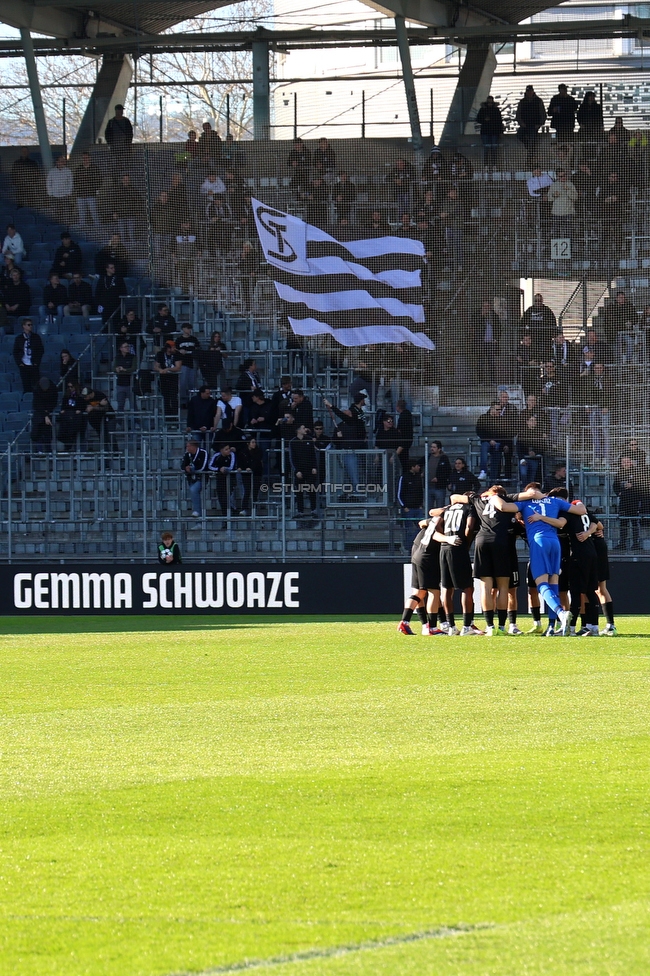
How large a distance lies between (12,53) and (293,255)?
9.88 metres

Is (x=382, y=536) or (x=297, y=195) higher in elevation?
(x=297, y=195)

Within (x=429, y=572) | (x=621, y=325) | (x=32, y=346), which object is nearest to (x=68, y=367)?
(x=32, y=346)

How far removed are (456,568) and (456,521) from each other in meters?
0.60

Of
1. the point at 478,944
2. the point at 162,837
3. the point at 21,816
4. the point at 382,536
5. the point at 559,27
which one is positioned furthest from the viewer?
the point at 559,27

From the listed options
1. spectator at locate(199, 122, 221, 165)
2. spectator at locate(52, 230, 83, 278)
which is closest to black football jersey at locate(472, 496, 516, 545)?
spectator at locate(52, 230, 83, 278)

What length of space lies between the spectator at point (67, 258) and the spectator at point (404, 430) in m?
7.72

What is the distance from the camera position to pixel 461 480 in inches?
889

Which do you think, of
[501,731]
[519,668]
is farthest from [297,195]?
[501,731]

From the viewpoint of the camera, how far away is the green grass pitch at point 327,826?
433 cm

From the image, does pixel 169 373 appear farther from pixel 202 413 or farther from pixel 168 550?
pixel 168 550

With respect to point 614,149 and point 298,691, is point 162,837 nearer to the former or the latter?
point 298,691

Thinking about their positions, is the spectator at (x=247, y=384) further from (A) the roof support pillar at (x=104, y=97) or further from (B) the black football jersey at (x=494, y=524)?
(B) the black football jersey at (x=494, y=524)

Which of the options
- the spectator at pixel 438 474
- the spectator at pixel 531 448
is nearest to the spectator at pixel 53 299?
the spectator at pixel 438 474

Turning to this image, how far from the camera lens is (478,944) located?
4.29 meters
